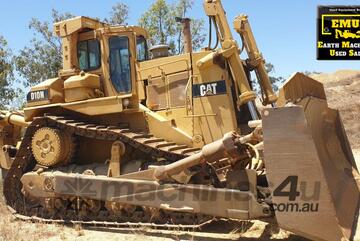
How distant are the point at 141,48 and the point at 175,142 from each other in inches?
99.5

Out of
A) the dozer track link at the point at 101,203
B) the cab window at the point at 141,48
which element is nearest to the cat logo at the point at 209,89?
the dozer track link at the point at 101,203

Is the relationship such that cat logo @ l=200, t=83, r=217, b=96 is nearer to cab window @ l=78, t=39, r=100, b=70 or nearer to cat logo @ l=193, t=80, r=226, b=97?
cat logo @ l=193, t=80, r=226, b=97

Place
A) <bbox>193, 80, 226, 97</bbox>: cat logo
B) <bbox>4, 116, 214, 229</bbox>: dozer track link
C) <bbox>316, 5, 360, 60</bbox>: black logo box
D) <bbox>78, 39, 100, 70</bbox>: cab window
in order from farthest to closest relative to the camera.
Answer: <bbox>316, 5, 360, 60</bbox>: black logo box
<bbox>78, 39, 100, 70</bbox>: cab window
<bbox>193, 80, 226, 97</bbox>: cat logo
<bbox>4, 116, 214, 229</bbox>: dozer track link

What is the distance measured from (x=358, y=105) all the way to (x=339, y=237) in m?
22.1

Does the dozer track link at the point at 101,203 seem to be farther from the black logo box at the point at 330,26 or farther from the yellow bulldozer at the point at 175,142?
the black logo box at the point at 330,26

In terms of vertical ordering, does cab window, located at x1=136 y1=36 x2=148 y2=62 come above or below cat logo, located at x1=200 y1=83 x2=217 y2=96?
above

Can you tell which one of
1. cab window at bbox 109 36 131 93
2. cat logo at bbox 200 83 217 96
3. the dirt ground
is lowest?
the dirt ground

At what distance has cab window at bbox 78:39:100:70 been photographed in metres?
8.76

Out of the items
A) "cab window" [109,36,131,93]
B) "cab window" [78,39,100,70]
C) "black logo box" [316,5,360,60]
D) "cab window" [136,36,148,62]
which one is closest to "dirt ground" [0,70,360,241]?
"cab window" [109,36,131,93]

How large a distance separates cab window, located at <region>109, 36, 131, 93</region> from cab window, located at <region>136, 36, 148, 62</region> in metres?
0.61

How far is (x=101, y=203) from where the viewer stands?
791cm

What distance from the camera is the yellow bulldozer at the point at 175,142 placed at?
5582mm

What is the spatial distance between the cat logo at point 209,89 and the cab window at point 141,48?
1.74 metres

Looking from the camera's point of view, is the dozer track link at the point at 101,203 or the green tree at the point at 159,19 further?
the green tree at the point at 159,19
